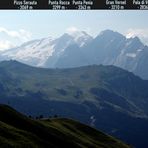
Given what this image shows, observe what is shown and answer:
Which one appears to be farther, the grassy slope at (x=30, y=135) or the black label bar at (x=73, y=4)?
the grassy slope at (x=30, y=135)

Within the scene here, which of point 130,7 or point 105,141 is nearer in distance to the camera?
point 130,7

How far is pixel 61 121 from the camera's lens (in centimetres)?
18238

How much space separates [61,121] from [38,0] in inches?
4898

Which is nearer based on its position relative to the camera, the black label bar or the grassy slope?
the black label bar

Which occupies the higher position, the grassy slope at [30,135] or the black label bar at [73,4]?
the black label bar at [73,4]

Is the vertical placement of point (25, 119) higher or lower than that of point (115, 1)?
lower

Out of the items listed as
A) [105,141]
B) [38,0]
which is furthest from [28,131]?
[38,0]

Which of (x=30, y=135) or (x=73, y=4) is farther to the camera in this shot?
(x=30, y=135)

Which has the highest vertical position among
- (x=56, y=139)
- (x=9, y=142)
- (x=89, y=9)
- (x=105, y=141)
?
(x=89, y=9)

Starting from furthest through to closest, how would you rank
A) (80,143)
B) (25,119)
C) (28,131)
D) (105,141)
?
(105,141)
(80,143)
(25,119)
(28,131)

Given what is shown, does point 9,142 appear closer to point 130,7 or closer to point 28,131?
point 28,131

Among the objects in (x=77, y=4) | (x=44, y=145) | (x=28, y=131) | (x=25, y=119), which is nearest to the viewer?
(x=77, y=4)

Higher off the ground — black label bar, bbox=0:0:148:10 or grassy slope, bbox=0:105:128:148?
black label bar, bbox=0:0:148:10

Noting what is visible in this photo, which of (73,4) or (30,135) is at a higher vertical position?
(73,4)
